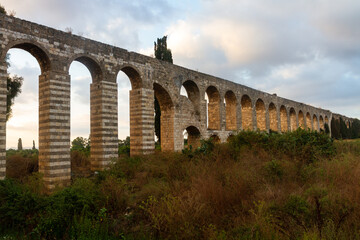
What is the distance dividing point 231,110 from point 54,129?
14822 mm

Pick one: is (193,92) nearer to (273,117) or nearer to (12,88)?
(12,88)

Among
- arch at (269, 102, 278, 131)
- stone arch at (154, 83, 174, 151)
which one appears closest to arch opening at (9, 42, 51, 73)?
stone arch at (154, 83, 174, 151)

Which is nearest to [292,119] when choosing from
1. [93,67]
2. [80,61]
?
[93,67]

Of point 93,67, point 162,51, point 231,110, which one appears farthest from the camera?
point 231,110

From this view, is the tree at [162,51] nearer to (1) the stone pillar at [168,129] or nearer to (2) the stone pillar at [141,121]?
(1) the stone pillar at [168,129]

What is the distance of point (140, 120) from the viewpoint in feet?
48.8

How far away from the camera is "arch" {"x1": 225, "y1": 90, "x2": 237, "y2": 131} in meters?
22.7

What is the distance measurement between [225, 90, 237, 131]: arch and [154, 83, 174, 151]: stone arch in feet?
23.1

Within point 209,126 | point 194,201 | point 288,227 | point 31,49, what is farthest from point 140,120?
point 288,227

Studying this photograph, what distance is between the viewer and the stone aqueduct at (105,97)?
1084cm

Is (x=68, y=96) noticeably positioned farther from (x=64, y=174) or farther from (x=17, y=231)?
(x=17, y=231)

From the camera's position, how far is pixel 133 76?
15172mm

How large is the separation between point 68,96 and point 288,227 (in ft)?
31.3

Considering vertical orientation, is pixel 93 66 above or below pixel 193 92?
above
